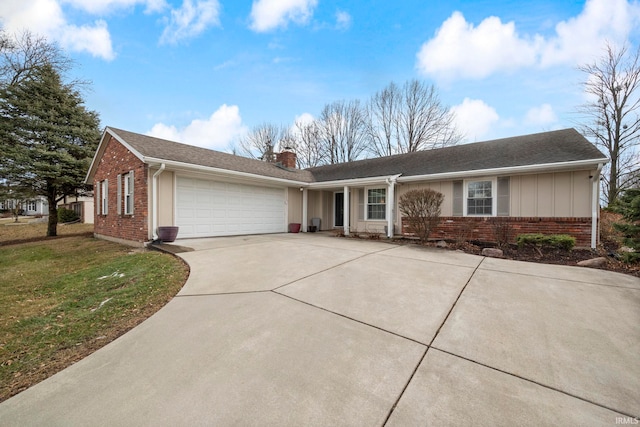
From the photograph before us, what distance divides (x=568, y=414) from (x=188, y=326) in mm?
3297

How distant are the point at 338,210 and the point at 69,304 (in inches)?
436

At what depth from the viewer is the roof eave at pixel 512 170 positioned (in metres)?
6.81

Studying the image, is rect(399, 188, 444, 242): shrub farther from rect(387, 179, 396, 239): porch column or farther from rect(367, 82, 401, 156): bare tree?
rect(367, 82, 401, 156): bare tree

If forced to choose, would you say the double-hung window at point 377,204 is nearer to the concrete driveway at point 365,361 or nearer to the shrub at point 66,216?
the concrete driveway at point 365,361

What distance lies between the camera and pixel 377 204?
35.7ft

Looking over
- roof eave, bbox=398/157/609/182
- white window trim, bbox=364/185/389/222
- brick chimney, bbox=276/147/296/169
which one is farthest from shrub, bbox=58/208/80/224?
roof eave, bbox=398/157/609/182

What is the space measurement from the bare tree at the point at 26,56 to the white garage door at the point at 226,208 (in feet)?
37.3

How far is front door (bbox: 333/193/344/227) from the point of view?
1352cm

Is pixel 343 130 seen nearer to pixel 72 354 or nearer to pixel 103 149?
pixel 103 149

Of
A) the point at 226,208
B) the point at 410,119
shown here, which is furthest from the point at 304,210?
the point at 410,119

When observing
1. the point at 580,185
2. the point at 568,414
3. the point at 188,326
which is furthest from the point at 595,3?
the point at 188,326

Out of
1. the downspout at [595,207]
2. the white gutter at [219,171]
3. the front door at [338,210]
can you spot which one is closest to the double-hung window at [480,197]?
the downspout at [595,207]

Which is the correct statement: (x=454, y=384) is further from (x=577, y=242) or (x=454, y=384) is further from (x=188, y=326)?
(x=577, y=242)

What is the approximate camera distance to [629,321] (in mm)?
2854
